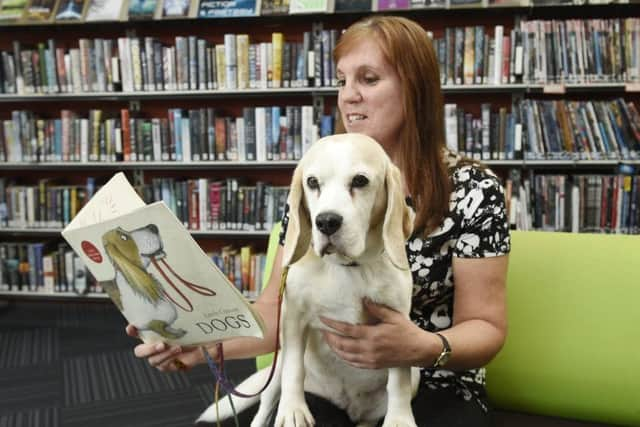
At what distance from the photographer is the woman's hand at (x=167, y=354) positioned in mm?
953

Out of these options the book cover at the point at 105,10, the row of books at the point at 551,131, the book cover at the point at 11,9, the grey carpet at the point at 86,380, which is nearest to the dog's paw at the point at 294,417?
the grey carpet at the point at 86,380

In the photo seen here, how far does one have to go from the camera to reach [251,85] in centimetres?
333

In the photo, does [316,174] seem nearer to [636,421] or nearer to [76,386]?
[636,421]

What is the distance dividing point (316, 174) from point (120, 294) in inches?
14.2

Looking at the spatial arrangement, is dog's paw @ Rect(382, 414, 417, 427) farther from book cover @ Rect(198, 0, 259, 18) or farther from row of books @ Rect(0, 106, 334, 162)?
book cover @ Rect(198, 0, 259, 18)

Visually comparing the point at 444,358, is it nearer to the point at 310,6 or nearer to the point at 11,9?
the point at 310,6

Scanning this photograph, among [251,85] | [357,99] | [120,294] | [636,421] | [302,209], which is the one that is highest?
[251,85]

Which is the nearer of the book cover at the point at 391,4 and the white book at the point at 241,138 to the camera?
the book cover at the point at 391,4

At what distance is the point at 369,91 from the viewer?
46.4 inches

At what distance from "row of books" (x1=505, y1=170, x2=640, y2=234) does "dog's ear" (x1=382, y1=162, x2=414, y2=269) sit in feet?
8.17

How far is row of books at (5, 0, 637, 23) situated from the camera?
310cm

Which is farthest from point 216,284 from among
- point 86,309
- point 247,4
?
point 86,309

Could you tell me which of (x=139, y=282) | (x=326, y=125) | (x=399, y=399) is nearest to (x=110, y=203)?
(x=139, y=282)

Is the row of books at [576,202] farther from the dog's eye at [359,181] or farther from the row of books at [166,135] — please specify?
the dog's eye at [359,181]
